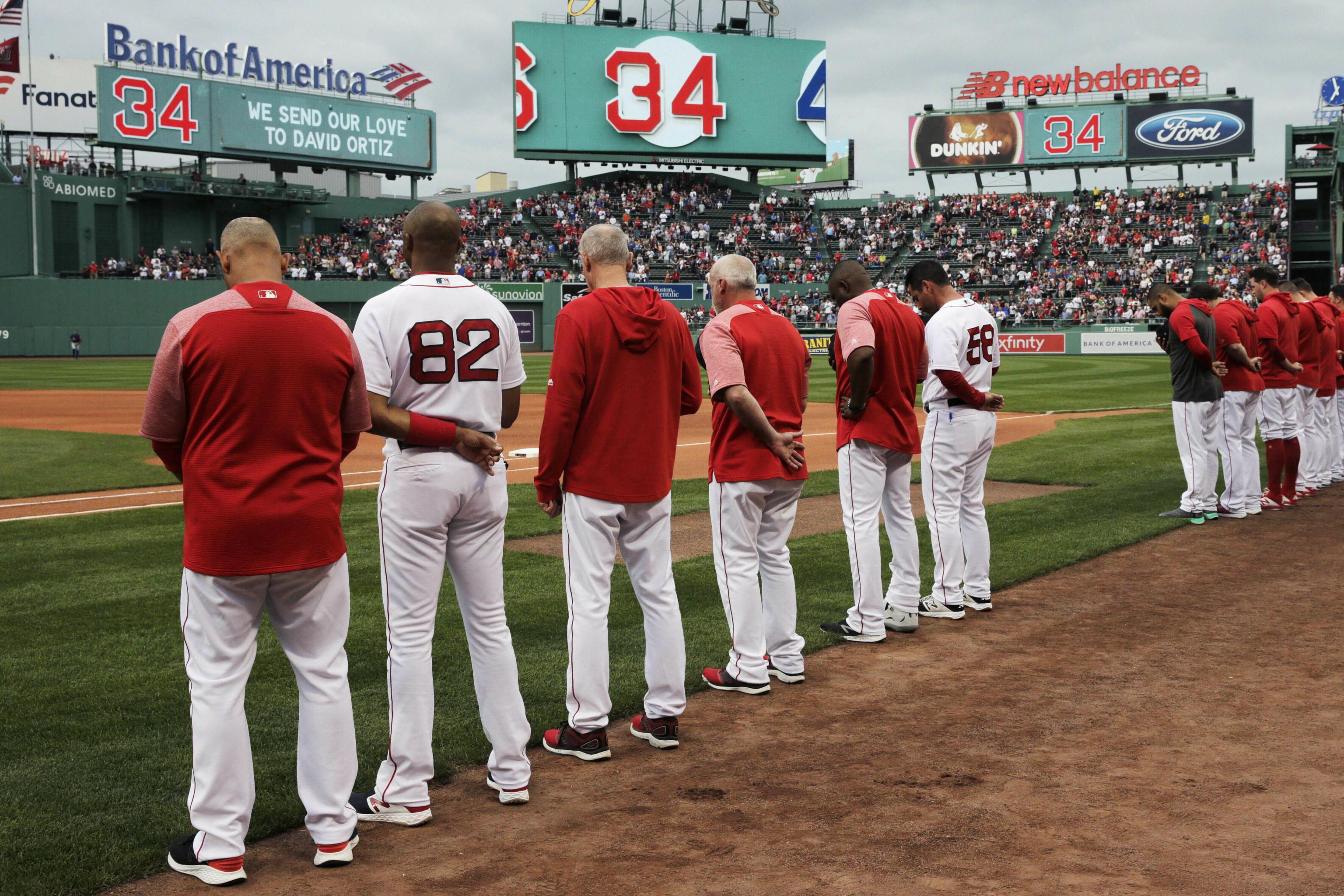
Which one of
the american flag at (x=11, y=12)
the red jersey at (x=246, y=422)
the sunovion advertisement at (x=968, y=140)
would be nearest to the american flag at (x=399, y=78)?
the american flag at (x=11, y=12)

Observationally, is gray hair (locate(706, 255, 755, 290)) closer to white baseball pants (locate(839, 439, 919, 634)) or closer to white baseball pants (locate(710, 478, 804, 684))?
white baseball pants (locate(710, 478, 804, 684))

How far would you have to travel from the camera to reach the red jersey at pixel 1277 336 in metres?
11.3

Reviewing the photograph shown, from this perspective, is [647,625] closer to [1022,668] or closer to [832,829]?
[832,829]

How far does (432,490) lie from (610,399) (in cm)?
97

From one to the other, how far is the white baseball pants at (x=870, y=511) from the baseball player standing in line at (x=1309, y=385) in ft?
22.6

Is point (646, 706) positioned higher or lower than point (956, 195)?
lower

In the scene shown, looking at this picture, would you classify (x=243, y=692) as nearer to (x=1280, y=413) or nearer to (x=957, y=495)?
(x=957, y=495)

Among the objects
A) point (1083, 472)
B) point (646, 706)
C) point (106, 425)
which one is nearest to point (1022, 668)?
point (646, 706)

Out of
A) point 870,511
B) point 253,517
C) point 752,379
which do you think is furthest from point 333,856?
point 870,511

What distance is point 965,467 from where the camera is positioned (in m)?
7.44

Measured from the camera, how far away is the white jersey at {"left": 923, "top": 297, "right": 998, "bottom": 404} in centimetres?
725

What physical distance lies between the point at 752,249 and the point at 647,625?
5815cm

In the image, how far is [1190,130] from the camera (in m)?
62.3

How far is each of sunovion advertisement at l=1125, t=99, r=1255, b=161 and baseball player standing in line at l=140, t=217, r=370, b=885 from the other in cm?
6738
